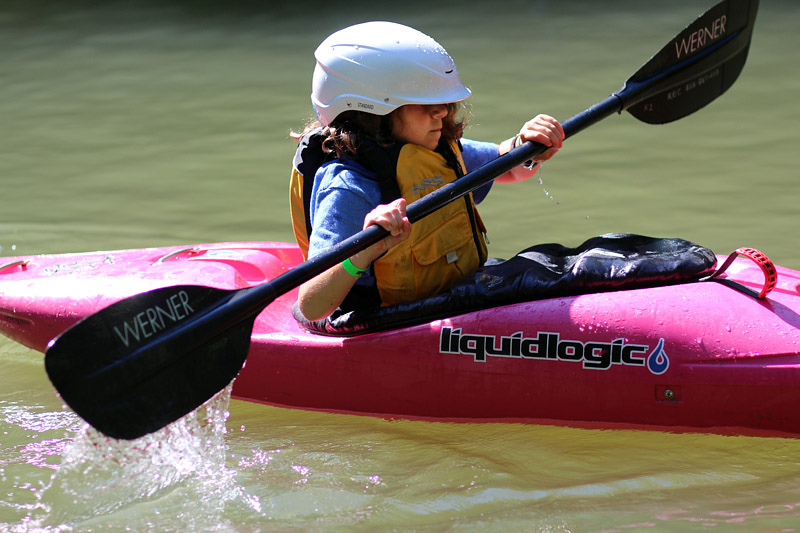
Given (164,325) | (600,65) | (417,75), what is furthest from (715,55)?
(600,65)

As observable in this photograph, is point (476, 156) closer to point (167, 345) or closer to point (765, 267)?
point (765, 267)

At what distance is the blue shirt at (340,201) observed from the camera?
8.20 feet

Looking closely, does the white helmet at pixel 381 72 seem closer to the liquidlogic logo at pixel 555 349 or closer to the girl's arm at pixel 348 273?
the girl's arm at pixel 348 273

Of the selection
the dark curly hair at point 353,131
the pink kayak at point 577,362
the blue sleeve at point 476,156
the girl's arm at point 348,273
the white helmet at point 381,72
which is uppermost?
the white helmet at point 381,72

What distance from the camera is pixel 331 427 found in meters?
2.79

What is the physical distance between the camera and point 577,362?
2.54 metres

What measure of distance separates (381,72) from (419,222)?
0.40m

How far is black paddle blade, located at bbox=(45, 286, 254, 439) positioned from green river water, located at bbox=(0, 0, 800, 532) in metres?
0.23

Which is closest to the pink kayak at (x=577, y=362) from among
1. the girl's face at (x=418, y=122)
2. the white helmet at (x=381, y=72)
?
the girl's face at (x=418, y=122)

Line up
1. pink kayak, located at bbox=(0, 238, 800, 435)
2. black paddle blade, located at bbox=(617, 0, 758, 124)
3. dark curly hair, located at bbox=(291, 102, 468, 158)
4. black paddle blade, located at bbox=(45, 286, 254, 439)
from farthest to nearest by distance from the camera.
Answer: black paddle blade, located at bbox=(617, 0, 758, 124) < dark curly hair, located at bbox=(291, 102, 468, 158) < pink kayak, located at bbox=(0, 238, 800, 435) < black paddle blade, located at bbox=(45, 286, 254, 439)

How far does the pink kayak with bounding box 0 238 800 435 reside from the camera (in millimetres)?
2443

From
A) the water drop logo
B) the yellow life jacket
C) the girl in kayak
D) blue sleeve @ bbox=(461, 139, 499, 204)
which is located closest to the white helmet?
the girl in kayak

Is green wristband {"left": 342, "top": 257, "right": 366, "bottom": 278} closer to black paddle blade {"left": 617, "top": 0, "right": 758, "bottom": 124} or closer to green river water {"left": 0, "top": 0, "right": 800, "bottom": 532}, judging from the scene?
green river water {"left": 0, "top": 0, "right": 800, "bottom": 532}

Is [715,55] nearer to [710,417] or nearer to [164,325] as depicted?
[710,417]
